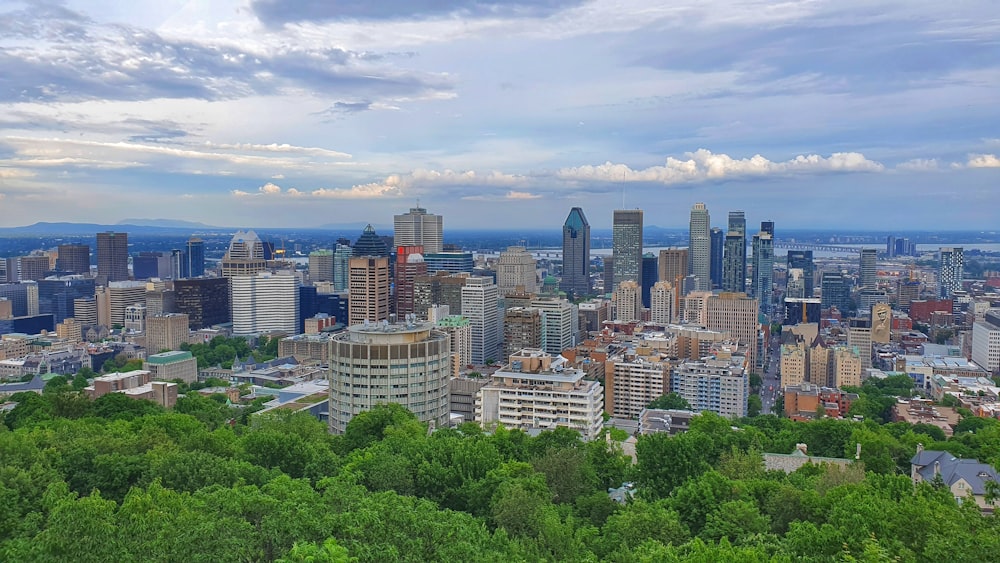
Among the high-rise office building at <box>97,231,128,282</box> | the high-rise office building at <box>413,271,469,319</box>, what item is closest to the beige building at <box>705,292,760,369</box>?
the high-rise office building at <box>413,271,469,319</box>

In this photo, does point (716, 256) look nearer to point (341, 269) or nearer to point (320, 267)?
point (341, 269)

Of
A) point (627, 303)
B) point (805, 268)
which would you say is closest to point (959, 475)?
point (627, 303)

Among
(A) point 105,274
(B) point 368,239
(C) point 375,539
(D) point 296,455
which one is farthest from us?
(A) point 105,274

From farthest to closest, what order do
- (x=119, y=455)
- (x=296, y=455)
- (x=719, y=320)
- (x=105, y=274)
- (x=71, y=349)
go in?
(x=105, y=274) < (x=719, y=320) < (x=71, y=349) < (x=296, y=455) < (x=119, y=455)

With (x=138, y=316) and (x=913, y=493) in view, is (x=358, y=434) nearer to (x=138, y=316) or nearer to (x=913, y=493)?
(x=913, y=493)

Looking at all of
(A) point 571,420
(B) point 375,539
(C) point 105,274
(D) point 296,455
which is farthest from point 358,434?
(C) point 105,274

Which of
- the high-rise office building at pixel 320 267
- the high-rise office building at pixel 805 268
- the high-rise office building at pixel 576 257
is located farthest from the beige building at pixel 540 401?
the high-rise office building at pixel 576 257

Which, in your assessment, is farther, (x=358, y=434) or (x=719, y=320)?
(x=719, y=320)

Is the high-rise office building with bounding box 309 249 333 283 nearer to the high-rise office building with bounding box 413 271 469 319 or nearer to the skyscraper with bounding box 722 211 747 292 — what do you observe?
the high-rise office building with bounding box 413 271 469 319

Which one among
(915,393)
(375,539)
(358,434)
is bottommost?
(915,393)
